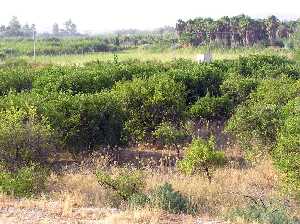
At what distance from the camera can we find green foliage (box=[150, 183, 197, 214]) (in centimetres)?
715

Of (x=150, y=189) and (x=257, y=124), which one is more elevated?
(x=257, y=124)

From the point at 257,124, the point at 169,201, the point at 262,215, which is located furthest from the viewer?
the point at 257,124

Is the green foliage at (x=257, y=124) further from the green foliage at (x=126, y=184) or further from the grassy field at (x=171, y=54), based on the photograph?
the grassy field at (x=171, y=54)

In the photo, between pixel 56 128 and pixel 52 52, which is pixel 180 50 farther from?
pixel 56 128

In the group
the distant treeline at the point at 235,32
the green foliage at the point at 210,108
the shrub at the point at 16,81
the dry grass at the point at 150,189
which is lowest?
the dry grass at the point at 150,189

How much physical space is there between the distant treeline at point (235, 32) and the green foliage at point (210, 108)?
122 ft

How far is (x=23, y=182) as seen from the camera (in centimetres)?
807

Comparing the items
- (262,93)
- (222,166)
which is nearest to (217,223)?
(222,166)

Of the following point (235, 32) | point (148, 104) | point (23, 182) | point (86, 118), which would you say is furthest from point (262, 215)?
point (235, 32)

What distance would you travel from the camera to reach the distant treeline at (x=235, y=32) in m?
52.0

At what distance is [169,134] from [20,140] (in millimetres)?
3960

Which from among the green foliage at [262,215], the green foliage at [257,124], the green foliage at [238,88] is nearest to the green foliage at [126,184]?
the green foliage at [262,215]

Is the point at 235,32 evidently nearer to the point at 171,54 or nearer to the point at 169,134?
the point at 171,54

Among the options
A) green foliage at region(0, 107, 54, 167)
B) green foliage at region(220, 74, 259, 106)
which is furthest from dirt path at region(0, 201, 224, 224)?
green foliage at region(220, 74, 259, 106)
